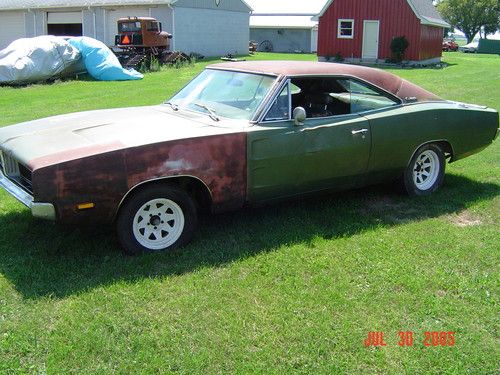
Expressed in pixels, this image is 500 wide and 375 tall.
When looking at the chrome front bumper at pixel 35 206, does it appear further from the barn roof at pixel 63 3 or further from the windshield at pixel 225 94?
the barn roof at pixel 63 3

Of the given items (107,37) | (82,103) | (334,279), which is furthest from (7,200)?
(107,37)

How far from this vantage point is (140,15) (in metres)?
29.6

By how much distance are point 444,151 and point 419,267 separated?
88.8 inches

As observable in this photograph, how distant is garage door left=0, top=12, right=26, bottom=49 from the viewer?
109 ft

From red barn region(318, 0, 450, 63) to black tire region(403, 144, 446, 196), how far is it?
948 inches

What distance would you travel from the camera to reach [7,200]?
5.77 meters

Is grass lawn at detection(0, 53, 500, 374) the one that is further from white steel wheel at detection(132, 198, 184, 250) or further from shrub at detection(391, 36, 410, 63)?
shrub at detection(391, 36, 410, 63)

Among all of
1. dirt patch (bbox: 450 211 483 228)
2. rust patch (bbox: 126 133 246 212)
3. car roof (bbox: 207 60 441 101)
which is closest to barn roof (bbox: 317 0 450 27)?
car roof (bbox: 207 60 441 101)

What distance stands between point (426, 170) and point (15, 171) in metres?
4.20

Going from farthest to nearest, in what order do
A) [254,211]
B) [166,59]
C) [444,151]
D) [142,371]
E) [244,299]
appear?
[166,59], [444,151], [254,211], [244,299], [142,371]

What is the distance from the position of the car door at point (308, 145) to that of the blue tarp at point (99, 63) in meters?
14.9

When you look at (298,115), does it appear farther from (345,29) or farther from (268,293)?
(345,29)

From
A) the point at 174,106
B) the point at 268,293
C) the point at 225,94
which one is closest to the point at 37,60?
the point at 174,106

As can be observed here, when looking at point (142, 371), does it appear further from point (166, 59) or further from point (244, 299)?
point (166, 59)
